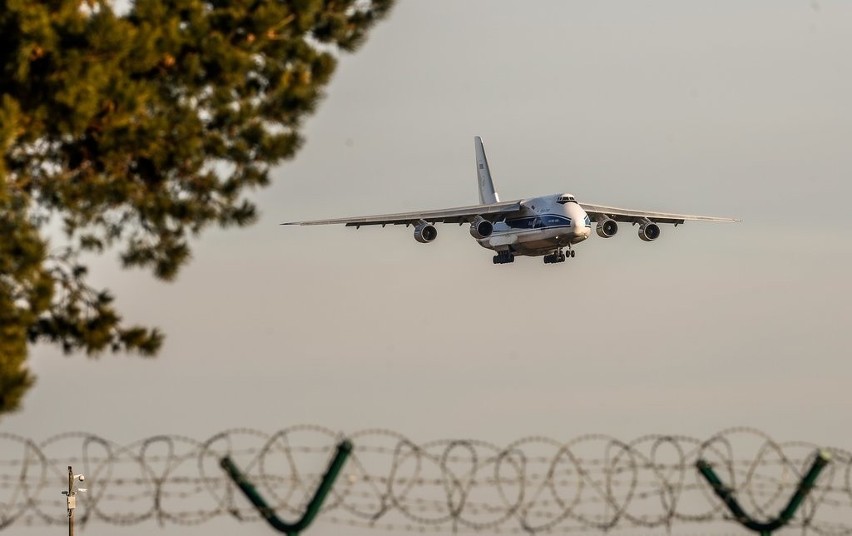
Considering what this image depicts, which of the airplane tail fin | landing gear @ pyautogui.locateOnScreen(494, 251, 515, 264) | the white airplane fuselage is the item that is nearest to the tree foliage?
the white airplane fuselage

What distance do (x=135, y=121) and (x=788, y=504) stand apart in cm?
766

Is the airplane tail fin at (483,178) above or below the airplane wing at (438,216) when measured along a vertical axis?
above

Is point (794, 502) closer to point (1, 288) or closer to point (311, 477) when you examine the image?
point (311, 477)

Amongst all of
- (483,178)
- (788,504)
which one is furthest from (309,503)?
(483,178)

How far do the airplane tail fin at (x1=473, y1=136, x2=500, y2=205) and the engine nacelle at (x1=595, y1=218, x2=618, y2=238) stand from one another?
22069 mm

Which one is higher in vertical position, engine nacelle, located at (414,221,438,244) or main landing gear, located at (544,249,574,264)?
engine nacelle, located at (414,221,438,244)

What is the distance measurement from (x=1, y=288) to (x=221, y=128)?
3.15 meters

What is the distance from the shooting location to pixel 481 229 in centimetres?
7425

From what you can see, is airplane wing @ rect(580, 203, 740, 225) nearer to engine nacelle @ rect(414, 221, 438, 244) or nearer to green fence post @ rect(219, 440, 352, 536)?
engine nacelle @ rect(414, 221, 438, 244)

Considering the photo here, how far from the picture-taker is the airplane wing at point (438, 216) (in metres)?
75.2

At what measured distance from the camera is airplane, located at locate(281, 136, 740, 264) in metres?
70.2

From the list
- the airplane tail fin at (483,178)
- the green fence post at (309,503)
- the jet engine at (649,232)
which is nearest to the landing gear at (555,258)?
the jet engine at (649,232)

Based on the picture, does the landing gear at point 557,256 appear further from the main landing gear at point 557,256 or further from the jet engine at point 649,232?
the jet engine at point 649,232

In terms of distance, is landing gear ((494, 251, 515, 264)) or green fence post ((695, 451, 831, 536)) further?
landing gear ((494, 251, 515, 264))
